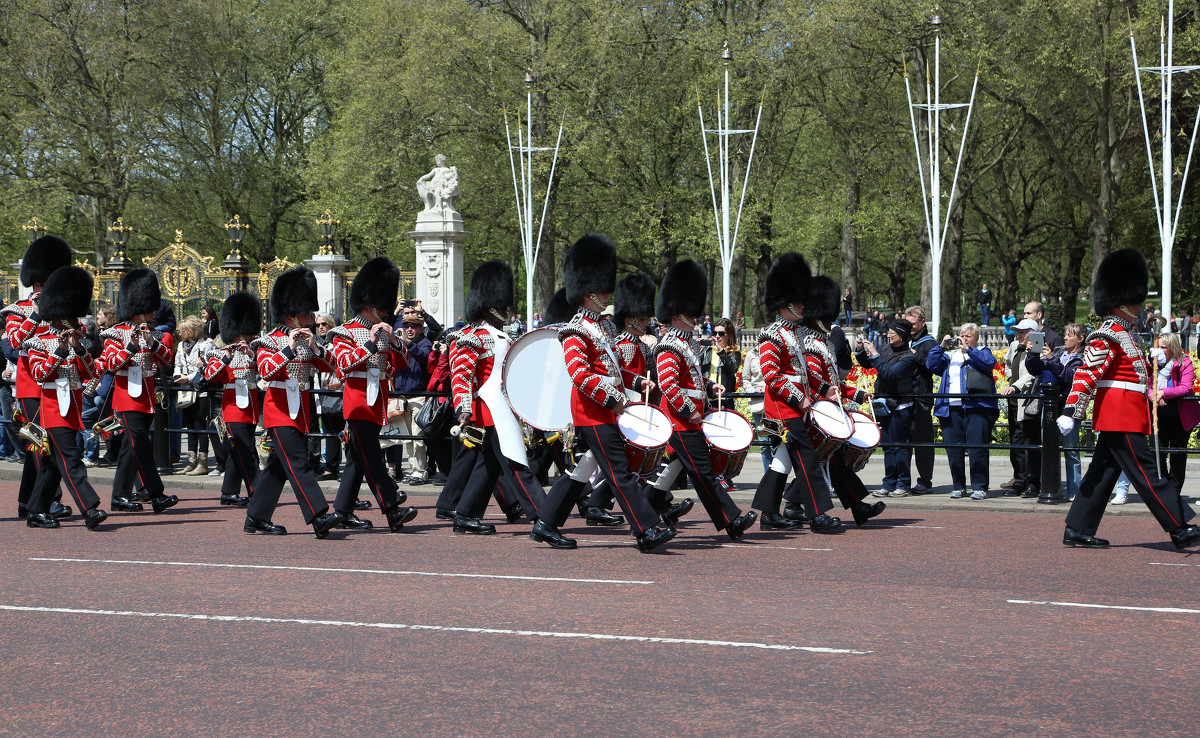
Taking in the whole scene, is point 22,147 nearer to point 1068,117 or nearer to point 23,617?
point 1068,117

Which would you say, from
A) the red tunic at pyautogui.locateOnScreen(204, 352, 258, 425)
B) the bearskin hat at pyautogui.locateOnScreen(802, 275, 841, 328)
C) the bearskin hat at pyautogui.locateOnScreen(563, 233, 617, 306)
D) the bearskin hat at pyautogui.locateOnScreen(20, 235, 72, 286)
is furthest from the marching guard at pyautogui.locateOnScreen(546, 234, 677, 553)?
the bearskin hat at pyautogui.locateOnScreen(20, 235, 72, 286)

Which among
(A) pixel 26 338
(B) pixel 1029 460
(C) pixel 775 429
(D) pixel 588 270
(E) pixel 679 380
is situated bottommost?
(B) pixel 1029 460

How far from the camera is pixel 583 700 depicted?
Result: 212 inches

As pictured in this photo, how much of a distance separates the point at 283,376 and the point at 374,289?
890mm

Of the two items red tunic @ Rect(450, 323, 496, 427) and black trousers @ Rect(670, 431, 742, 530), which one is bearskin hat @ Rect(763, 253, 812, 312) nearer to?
black trousers @ Rect(670, 431, 742, 530)

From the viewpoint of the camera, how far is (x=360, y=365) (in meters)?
9.94

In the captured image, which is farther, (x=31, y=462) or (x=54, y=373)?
(x=31, y=462)

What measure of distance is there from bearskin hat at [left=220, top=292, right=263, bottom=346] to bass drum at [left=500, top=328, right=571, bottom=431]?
270cm

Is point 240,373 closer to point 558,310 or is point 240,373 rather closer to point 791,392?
point 558,310

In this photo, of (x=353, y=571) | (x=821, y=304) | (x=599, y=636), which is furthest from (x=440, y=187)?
(x=599, y=636)

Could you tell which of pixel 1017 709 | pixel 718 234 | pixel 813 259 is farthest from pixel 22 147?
pixel 1017 709

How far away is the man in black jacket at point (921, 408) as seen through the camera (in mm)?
12773

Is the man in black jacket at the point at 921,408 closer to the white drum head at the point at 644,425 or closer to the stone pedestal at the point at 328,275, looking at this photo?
the white drum head at the point at 644,425

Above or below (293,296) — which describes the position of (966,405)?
below
